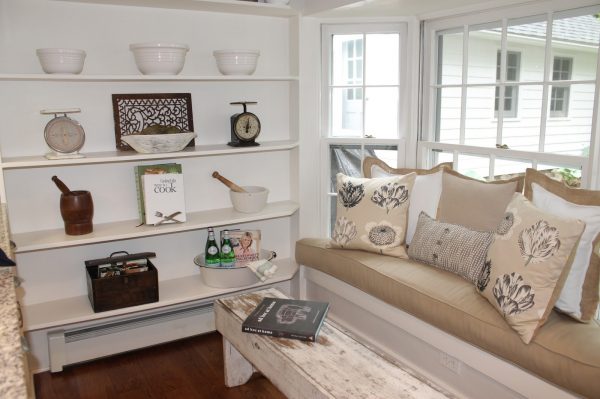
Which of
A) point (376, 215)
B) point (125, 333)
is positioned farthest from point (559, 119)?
point (125, 333)

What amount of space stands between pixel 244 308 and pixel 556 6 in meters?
2.02

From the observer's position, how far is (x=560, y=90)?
2.48m

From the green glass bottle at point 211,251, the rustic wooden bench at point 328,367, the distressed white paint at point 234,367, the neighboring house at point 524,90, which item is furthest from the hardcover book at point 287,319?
the neighboring house at point 524,90

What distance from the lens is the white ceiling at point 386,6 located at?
271 centimetres

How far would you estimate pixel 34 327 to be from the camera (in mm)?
2527

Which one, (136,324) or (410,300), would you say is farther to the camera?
(136,324)

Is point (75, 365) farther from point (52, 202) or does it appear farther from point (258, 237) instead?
point (258, 237)

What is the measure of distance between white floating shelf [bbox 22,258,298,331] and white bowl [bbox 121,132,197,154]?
0.79 m

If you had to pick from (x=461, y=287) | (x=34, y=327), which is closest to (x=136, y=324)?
(x=34, y=327)

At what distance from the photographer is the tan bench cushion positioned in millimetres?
1798

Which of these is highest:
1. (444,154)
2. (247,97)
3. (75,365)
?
(247,97)

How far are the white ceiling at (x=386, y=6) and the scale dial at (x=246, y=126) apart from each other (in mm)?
700

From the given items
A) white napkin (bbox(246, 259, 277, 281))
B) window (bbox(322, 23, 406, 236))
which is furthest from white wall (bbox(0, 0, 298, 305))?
white napkin (bbox(246, 259, 277, 281))

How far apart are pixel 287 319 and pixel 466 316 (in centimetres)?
73
